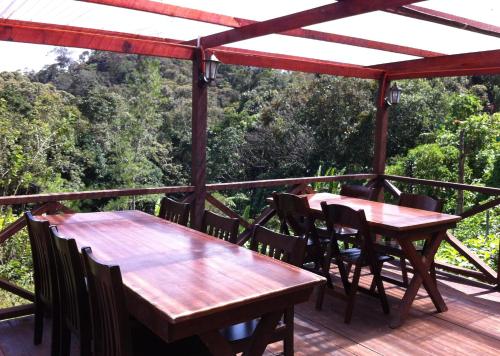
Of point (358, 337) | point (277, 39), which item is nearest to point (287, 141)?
point (277, 39)

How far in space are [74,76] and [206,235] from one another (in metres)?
13.9

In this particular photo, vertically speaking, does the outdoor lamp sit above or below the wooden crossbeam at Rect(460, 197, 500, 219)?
above

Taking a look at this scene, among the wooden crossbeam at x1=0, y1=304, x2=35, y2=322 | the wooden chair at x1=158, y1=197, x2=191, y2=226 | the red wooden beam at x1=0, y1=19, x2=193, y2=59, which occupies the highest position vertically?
the red wooden beam at x1=0, y1=19, x2=193, y2=59

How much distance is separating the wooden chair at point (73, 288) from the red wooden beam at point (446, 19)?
7.91ft

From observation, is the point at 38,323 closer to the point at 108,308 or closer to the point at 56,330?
the point at 56,330

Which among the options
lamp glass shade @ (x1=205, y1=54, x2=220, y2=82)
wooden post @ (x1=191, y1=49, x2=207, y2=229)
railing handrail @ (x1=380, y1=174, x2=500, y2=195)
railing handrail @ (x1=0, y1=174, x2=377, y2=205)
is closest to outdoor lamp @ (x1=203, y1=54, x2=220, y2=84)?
lamp glass shade @ (x1=205, y1=54, x2=220, y2=82)

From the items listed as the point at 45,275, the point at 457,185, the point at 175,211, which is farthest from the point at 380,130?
the point at 45,275

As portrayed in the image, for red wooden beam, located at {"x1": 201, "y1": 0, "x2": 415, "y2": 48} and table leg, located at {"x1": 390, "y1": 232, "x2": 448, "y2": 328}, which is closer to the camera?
red wooden beam, located at {"x1": 201, "y1": 0, "x2": 415, "y2": 48}

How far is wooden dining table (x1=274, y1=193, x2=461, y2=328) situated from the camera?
3.42 meters

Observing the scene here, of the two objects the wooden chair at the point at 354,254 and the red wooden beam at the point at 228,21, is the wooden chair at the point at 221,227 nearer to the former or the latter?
the wooden chair at the point at 354,254

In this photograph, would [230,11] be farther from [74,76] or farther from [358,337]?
[74,76]

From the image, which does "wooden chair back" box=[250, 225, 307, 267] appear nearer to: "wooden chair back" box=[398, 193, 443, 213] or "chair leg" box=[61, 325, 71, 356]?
"chair leg" box=[61, 325, 71, 356]

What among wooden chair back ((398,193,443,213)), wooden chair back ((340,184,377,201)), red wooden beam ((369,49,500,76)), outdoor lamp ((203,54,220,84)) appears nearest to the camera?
wooden chair back ((398,193,443,213))

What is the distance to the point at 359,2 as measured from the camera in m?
2.84
